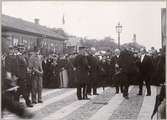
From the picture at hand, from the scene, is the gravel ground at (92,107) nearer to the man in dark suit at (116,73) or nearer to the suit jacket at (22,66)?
the man in dark suit at (116,73)

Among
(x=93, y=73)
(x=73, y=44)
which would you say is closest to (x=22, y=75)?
→ (x=73, y=44)

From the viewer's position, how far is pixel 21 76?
8.90m

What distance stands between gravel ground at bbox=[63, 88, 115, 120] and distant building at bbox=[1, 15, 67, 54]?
629mm

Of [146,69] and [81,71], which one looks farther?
[81,71]

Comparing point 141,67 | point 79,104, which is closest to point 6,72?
point 79,104

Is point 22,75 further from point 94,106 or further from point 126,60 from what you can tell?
point 126,60

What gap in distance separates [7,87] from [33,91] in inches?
11.7

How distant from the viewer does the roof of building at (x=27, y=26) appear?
880 centimetres

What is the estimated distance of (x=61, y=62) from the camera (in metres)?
9.16

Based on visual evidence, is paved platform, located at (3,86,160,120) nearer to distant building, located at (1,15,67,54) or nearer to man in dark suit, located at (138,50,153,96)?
man in dark suit, located at (138,50,153,96)

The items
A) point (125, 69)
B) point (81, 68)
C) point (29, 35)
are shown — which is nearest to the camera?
point (29, 35)

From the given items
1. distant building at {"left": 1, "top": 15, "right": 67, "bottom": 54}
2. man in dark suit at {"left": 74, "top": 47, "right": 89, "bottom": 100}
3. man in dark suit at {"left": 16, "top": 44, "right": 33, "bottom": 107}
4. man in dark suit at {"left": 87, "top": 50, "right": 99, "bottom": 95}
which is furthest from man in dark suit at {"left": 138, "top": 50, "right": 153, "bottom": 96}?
man in dark suit at {"left": 16, "top": 44, "right": 33, "bottom": 107}

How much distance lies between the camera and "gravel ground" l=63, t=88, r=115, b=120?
8781 mm

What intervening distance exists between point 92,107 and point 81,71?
16.4 inches
